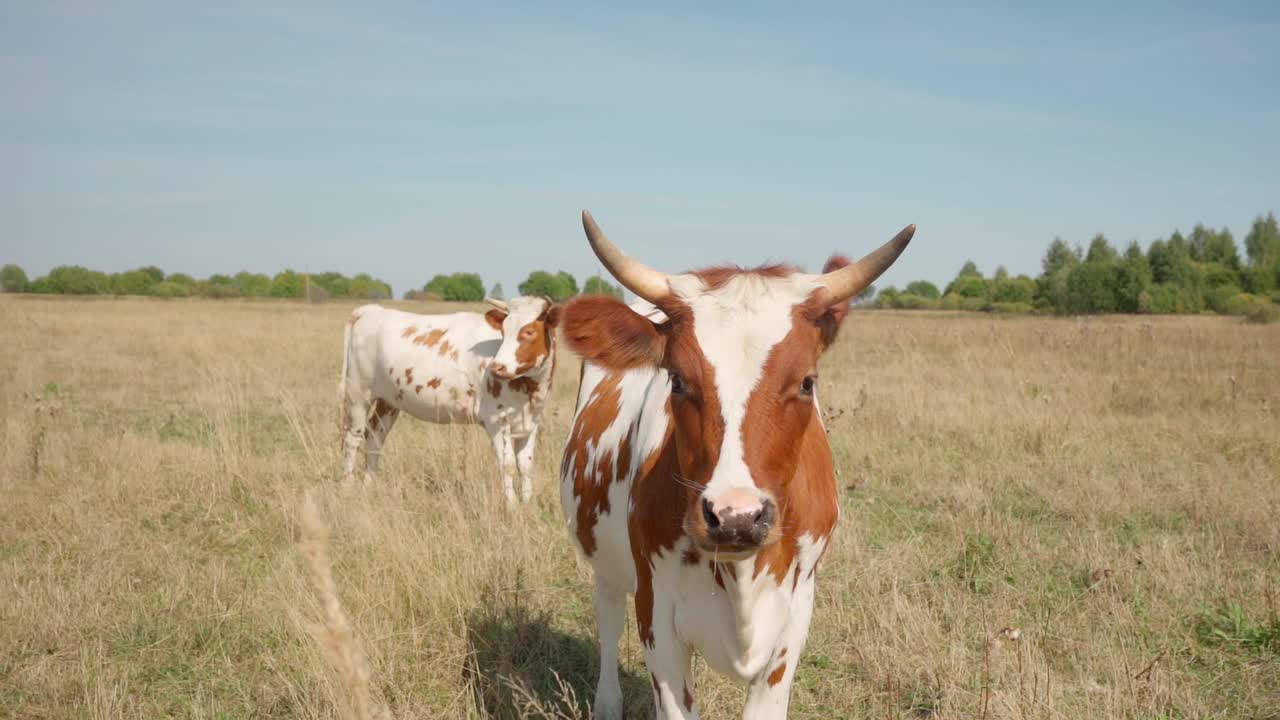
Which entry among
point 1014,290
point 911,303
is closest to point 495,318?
point 1014,290

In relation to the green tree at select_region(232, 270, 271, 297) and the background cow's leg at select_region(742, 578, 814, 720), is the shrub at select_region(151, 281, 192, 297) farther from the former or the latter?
the background cow's leg at select_region(742, 578, 814, 720)

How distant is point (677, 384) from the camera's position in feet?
8.71

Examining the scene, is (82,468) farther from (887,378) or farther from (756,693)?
(887,378)

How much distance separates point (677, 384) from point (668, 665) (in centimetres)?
98

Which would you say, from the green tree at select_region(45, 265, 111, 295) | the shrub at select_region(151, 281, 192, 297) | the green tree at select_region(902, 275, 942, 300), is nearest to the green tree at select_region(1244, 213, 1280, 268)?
the green tree at select_region(902, 275, 942, 300)

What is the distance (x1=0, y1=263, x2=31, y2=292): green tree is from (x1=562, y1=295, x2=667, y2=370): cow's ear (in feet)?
341

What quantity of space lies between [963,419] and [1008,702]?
6726mm

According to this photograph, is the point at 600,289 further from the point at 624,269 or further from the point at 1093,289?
the point at 1093,289

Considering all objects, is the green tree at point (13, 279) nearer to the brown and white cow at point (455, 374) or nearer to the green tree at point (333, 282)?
the green tree at point (333, 282)

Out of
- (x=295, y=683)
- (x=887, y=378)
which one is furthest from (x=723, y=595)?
(x=887, y=378)

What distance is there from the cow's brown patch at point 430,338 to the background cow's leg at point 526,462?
159cm

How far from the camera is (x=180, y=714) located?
391cm

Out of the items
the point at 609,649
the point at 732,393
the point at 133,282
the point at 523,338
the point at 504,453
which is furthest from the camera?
the point at 133,282

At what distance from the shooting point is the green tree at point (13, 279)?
86.8m
